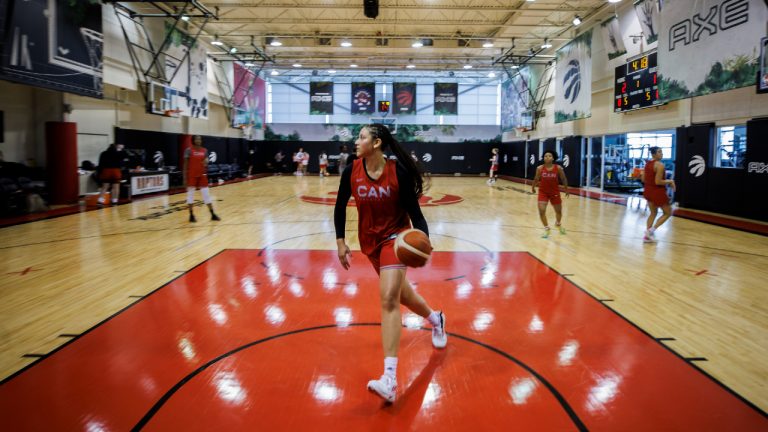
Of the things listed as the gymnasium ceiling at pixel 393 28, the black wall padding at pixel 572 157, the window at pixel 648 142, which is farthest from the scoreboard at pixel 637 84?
the black wall padding at pixel 572 157

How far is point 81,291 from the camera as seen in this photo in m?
5.36

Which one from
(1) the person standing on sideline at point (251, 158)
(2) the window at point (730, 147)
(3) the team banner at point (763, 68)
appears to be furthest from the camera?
(1) the person standing on sideline at point (251, 158)

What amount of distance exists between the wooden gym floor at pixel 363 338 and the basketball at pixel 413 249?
2.78 ft

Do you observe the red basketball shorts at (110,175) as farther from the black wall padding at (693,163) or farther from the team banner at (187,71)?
the black wall padding at (693,163)

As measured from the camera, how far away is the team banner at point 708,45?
32.8 feet

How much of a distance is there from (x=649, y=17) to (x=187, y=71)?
54.6 feet

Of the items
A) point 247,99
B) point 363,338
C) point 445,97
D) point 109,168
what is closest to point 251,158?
point 247,99

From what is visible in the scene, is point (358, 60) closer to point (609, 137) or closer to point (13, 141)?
point (609, 137)

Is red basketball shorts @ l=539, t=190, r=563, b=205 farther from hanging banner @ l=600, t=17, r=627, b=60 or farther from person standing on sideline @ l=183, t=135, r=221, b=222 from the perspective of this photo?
hanging banner @ l=600, t=17, r=627, b=60

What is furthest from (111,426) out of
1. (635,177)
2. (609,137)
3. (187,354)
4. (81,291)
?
(609,137)

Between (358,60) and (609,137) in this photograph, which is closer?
(609,137)

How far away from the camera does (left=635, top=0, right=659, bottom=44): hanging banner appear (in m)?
14.4

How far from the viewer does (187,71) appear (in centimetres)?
1936

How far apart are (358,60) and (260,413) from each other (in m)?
27.6
